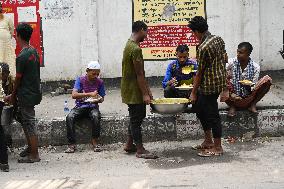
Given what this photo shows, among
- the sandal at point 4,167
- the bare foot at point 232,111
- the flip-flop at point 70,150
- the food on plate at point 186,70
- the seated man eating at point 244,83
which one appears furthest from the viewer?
the food on plate at point 186,70

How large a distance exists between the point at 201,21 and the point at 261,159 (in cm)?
205

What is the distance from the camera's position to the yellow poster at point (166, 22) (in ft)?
35.3

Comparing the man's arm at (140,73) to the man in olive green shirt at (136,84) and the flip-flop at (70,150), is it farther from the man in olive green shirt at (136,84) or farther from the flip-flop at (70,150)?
the flip-flop at (70,150)

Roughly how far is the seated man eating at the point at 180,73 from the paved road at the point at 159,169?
846mm

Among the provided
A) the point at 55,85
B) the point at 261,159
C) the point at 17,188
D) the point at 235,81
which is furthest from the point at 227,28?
the point at 17,188

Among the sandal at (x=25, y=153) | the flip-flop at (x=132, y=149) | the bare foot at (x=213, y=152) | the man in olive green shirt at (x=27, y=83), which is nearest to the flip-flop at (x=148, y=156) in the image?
the flip-flop at (x=132, y=149)

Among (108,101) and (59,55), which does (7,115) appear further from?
(59,55)

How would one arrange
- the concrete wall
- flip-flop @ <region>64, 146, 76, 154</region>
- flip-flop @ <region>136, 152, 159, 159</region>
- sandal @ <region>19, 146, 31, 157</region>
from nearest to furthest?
1. flip-flop @ <region>136, 152, 159, 159</region>
2. sandal @ <region>19, 146, 31, 157</region>
3. flip-flop @ <region>64, 146, 76, 154</region>
4. the concrete wall

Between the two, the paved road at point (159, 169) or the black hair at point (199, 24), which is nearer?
the paved road at point (159, 169)

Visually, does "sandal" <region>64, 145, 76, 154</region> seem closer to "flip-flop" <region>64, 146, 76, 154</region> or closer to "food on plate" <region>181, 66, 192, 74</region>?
"flip-flop" <region>64, 146, 76, 154</region>

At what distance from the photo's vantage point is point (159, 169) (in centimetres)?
677

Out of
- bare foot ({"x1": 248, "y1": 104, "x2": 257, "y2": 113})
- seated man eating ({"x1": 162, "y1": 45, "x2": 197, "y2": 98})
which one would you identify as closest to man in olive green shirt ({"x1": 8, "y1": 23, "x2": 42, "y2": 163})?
seated man eating ({"x1": 162, "y1": 45, "x2": 197, "y2": 98})

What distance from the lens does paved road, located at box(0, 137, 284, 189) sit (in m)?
6.13

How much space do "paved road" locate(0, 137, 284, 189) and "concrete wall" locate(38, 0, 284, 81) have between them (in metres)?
3.20
